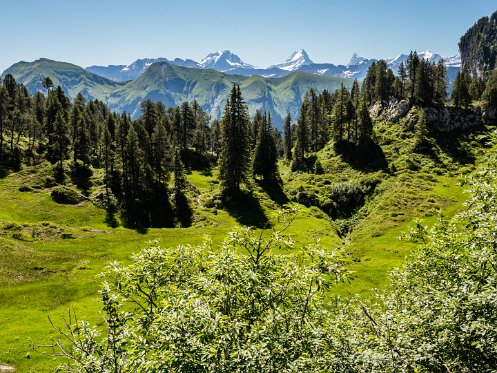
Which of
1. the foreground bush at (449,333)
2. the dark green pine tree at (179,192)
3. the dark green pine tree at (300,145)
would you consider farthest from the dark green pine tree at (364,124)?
the foreground bush at (449,333)

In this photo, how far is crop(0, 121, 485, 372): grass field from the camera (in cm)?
3531

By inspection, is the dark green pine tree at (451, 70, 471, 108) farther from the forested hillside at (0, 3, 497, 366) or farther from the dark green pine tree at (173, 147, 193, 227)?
the dark green pine tree at (173, 147, 193, 227)

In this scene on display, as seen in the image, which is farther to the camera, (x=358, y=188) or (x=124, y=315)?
(x=358, y=188)

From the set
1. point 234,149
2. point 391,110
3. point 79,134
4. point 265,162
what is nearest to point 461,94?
point 391,110

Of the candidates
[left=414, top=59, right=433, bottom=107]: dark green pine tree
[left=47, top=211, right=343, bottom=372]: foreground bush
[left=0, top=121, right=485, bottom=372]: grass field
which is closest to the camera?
[left=47, top=211, right=343, bottom=372]: foreground bush

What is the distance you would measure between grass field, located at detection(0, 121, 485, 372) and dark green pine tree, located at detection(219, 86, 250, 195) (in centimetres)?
540

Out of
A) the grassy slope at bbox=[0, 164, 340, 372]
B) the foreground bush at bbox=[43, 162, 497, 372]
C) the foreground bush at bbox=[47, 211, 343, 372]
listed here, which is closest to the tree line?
the grassy slope at bbox=[0, 164, 340, 372]

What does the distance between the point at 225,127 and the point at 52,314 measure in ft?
207

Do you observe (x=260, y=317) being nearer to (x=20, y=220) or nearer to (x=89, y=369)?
(x=89, y=369)

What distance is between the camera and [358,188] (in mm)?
87375

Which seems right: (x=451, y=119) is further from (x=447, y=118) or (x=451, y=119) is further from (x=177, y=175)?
(x=177, y=175)

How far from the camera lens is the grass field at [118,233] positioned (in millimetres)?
35312

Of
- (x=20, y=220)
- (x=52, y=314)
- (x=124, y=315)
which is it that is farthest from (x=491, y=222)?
(x=20, y=220)

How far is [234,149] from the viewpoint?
86.3 metres
